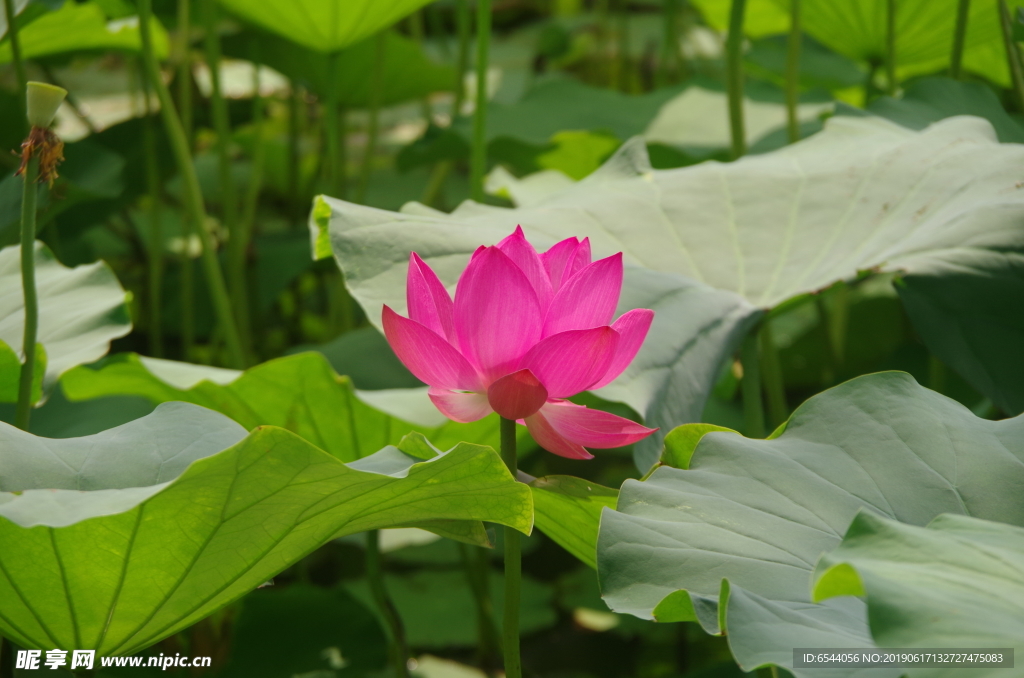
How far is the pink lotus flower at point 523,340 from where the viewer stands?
1.69 feet

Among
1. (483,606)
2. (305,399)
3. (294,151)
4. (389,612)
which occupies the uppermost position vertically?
(305,399)

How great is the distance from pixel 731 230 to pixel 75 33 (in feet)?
3.55

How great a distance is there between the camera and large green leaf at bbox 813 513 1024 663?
385mm

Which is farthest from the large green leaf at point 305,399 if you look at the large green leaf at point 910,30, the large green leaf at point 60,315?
the large green leaf at point 910,30

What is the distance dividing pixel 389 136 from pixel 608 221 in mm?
1975

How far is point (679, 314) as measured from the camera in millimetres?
786

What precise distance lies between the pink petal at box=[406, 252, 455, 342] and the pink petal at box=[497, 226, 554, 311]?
0.05 metres

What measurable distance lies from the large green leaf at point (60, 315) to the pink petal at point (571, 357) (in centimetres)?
48

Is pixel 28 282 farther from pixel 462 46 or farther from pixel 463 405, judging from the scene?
pixel 462 46

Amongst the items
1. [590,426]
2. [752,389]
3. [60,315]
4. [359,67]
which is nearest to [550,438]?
[590,426]

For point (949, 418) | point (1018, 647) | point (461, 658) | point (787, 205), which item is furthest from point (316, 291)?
point (1018, 647)

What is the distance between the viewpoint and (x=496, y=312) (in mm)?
518

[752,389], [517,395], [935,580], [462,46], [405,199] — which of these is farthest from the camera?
[405,199]

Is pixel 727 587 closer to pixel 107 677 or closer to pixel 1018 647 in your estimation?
pixel 1018 647
